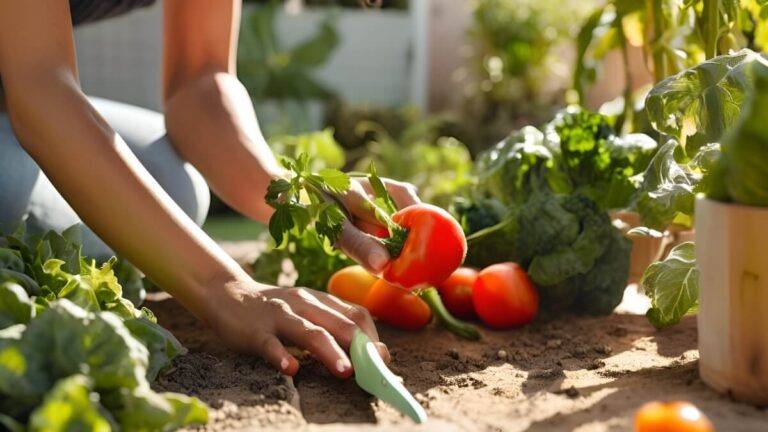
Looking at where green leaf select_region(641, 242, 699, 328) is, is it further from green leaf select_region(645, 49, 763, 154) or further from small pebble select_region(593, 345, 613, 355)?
green leaf select_region(645, 49, 763, 154)

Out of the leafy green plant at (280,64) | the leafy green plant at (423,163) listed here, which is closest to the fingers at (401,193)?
the leafy green plant at (423,163)

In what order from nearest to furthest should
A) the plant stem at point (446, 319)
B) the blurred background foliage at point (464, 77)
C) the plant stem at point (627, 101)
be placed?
the plant stem at point (446, 319), the plant stem at point (627, 101), the blurred background foliage at point (464, 77)

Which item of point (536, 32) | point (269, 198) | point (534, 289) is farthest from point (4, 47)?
point (536, 32)

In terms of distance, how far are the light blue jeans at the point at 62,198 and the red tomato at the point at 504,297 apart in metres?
0.77

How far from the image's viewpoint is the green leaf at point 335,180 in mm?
1755

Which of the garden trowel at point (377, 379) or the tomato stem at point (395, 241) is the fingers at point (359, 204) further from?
the garden trowel at point (377, 379)

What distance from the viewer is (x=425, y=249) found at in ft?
5.82

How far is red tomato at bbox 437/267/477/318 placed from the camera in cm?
227

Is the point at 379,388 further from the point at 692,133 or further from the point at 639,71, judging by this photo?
the point at 639,71

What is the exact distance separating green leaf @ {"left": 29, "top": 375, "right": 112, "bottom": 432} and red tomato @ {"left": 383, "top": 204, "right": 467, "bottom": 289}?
752 millimetres

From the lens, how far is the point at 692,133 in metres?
1.88

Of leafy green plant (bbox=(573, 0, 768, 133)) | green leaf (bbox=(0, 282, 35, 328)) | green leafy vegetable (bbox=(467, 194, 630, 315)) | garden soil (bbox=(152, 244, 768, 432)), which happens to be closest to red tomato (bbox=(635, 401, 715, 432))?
garden soil (bbox=(152, 244, 768, 432))

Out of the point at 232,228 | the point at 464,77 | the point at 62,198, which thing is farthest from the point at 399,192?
the point at 464,77

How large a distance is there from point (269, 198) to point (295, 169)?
7 centimetres
